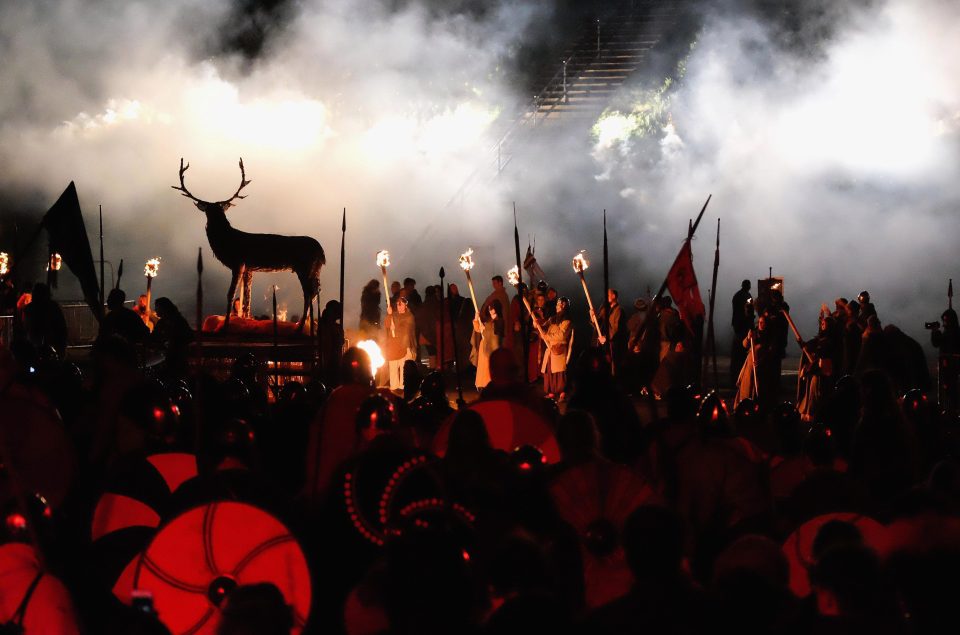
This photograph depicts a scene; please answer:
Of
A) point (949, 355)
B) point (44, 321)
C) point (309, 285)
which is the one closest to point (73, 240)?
point (44, 321)

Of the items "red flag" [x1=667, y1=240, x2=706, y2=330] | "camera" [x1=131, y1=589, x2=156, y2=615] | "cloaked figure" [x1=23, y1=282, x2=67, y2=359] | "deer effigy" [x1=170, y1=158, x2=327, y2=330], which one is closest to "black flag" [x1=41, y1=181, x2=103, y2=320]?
"cloaked figure" [x1=23, y1=282, x2=67, y2=359]

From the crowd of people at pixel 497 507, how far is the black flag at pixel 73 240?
1.07 metres

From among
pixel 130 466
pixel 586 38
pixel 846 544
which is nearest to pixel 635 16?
pixel 586 38

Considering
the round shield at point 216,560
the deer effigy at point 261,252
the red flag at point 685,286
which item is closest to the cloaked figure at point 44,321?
the deer effigy at point 261,252

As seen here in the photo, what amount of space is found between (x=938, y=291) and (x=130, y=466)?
23514 mm

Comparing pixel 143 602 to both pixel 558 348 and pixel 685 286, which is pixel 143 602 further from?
pixel 558 348

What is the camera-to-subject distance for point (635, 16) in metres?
29.3

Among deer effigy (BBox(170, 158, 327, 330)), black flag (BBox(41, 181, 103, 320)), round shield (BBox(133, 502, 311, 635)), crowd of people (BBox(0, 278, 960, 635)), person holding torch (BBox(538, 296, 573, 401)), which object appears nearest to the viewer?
crowd of people (BBox(0, 278, 960, 635))

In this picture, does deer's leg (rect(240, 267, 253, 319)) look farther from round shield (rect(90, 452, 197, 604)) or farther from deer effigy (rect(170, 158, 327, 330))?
round shield (rect(90, 452, 197, 604))

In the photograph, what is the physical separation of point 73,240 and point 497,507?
616cm

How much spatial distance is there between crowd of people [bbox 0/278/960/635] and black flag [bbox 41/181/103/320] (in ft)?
3.50

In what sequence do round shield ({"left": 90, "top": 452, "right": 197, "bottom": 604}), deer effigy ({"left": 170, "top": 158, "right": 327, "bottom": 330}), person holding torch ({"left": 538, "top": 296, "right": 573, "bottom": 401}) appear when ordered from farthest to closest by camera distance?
person holding torch ({"left": 538, "top": 296, "right": 573, "bottom": 401}) < deer effigy ({"left": 170, "top": 158, "right": 327, "bottom": 330}) < round shield ({"left": 90, "top": 452, "right": 197, "bottom": 604})

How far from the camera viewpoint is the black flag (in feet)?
30.4

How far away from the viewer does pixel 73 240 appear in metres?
9.32
